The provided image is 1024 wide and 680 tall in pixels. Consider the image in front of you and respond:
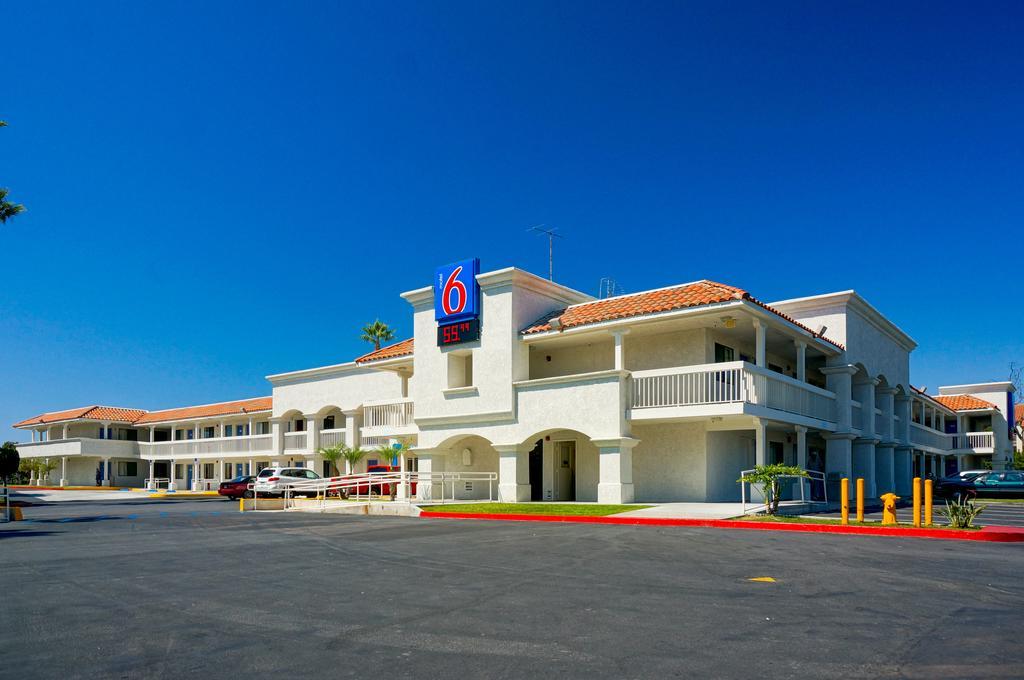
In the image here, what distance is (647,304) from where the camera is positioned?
27172 millimetres

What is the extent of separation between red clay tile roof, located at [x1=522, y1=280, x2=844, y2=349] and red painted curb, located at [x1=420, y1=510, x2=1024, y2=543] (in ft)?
24.1

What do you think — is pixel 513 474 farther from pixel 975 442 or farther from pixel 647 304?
pixel 975 442

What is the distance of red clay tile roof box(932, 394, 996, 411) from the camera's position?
54.2m

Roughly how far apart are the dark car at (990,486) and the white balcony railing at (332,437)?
2820 centimetres

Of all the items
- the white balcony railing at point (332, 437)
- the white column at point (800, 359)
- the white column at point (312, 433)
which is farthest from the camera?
the white column at point (312, 433)

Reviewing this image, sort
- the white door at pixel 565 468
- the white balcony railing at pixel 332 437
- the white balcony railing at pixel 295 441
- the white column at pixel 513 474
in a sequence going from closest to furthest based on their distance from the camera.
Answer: the white column at pixel 513 474
the white door at pixel 565 468
the white balcony railing at pixel 332 437
the white balcony railing at pixel 295 441

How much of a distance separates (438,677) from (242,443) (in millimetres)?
49865

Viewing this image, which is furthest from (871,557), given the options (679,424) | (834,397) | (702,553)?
(834,397)

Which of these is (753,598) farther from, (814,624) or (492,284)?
(492,284)

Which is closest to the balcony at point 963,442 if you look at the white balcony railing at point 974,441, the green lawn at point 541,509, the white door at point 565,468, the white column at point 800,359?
the white balcony railing at point 974,441

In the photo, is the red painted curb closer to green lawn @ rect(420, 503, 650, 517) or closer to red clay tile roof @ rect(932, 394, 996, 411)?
green lawn @ rect(420, 503, 650, 517)

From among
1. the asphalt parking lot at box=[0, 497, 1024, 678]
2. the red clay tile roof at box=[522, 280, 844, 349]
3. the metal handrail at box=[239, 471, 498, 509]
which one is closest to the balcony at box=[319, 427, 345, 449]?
the metal handrail at box=[239, 471, 498, 509]

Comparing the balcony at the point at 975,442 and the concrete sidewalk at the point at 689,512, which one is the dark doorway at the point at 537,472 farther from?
the balcony at the point at 975,442

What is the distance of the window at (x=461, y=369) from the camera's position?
31938 mm
